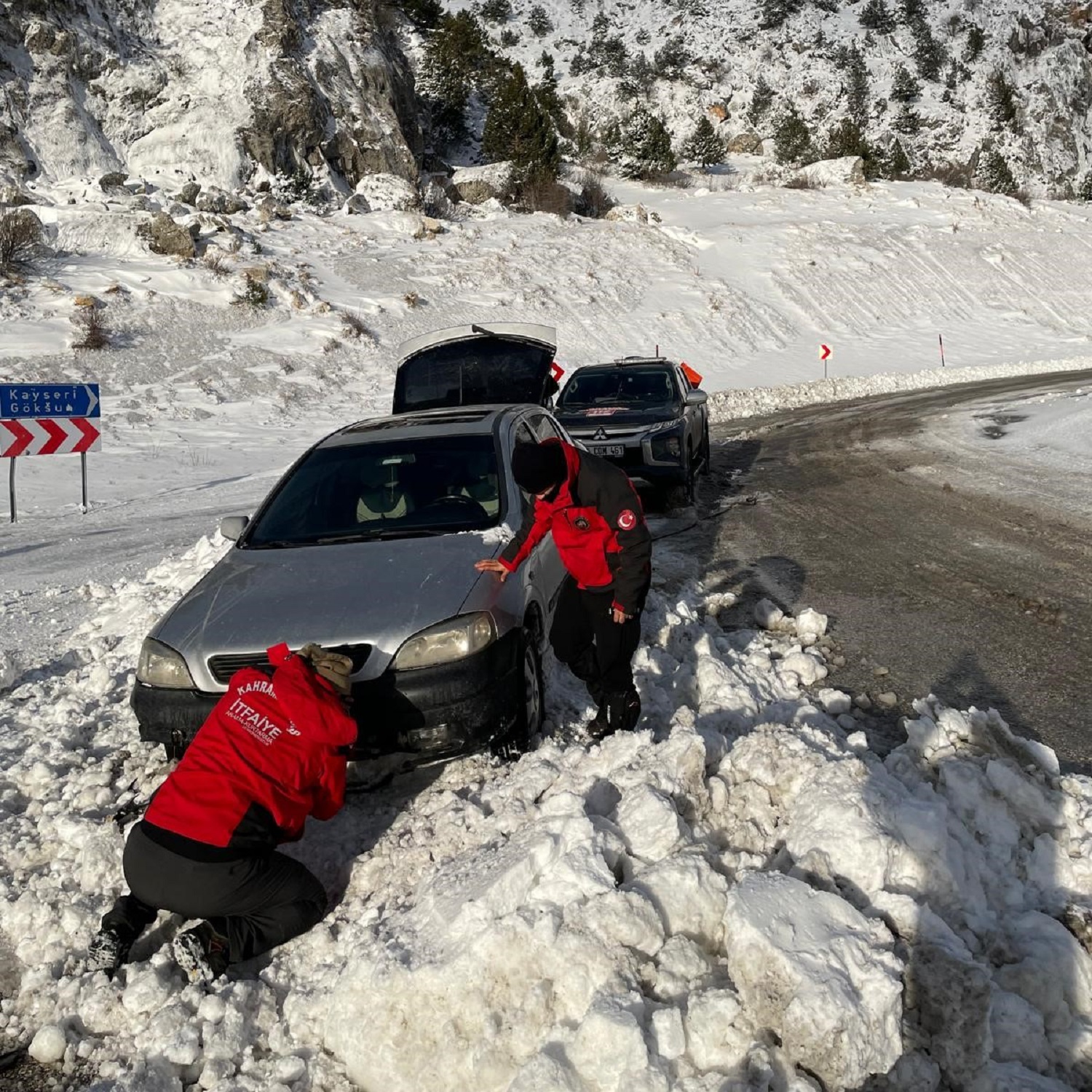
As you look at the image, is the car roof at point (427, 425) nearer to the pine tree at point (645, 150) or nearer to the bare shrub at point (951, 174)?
the pine tree at point (645, 150)

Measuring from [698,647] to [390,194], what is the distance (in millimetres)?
37521

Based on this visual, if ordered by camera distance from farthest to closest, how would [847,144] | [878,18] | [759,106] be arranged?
[878,18] → [759,106] → [847,144]

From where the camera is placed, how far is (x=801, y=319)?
33.6 meters

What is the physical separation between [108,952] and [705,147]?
6006 centimetres

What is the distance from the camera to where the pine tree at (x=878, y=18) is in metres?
82.5

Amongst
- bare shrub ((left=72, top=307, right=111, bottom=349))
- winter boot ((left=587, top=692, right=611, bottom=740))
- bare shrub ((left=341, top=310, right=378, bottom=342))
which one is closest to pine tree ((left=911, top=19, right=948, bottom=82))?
bare shrub ((left=341, top=310, right=378, bottom=342))

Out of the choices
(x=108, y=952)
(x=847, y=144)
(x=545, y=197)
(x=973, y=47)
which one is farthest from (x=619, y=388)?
(x=973, y=47)

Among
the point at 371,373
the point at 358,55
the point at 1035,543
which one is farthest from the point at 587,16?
the point at 1035,543

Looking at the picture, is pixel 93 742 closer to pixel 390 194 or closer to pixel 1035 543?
pixel 1035 543

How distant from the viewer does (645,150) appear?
51562 millimetres

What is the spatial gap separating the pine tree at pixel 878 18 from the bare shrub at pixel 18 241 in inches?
3209

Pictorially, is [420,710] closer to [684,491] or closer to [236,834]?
[236,834]

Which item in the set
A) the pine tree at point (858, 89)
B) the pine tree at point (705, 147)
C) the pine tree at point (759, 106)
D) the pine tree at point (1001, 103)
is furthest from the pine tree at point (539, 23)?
the pine tree at point (1001, 103)

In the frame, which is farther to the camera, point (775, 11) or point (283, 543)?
point (775, 11)
